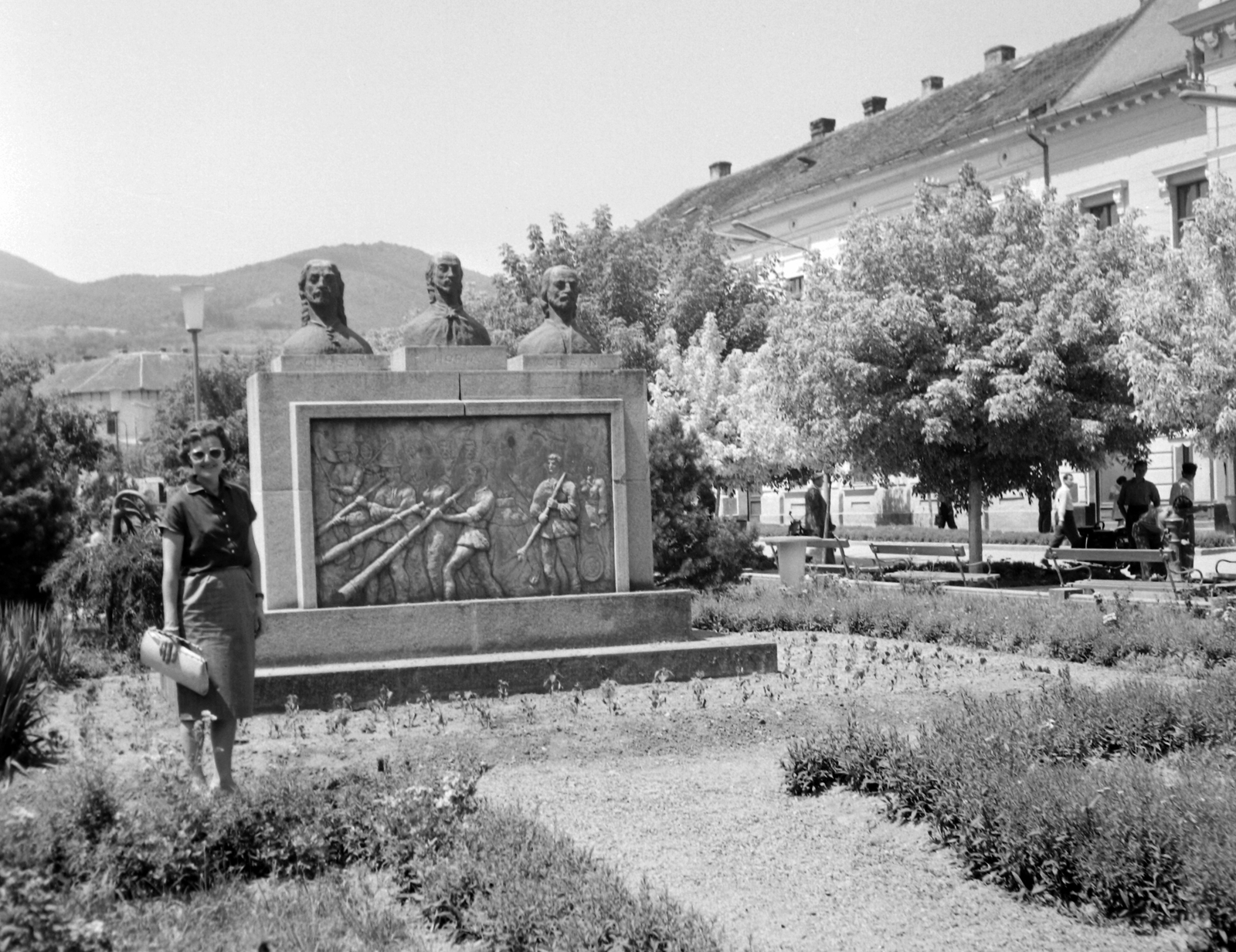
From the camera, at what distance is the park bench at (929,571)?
70.7 ft

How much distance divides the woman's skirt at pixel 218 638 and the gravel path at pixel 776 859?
1487mm

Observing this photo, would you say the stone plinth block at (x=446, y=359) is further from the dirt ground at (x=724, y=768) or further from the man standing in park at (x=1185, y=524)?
the man standing in park at (x=1185, y=524)

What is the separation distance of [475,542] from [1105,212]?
31447 mm

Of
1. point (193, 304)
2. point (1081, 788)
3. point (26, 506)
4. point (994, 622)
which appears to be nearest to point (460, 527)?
point (994, 622)

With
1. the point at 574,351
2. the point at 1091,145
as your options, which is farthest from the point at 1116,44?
the point at 574,351

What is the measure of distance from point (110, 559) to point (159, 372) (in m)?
138

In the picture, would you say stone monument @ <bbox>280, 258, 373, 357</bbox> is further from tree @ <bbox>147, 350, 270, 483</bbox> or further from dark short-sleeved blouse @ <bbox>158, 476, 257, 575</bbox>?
tree @ <bbox>147, 350, 270, 483</bbox>

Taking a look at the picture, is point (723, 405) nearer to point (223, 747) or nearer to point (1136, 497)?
point (1136, 497)

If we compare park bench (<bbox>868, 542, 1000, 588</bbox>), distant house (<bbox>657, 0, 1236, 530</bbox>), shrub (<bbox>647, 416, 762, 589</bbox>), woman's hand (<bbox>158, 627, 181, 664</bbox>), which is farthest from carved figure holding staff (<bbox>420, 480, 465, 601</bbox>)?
distant house (<bbox>657, 0, 1236, 530</bbox>)

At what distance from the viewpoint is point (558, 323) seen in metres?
13.1

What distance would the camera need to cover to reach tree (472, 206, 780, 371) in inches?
1508

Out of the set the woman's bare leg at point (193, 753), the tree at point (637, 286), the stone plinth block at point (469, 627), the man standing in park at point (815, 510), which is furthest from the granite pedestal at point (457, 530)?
the tree at point (637, 286)

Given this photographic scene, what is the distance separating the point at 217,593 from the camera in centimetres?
730

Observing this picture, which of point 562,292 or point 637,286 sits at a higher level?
point 637,286
